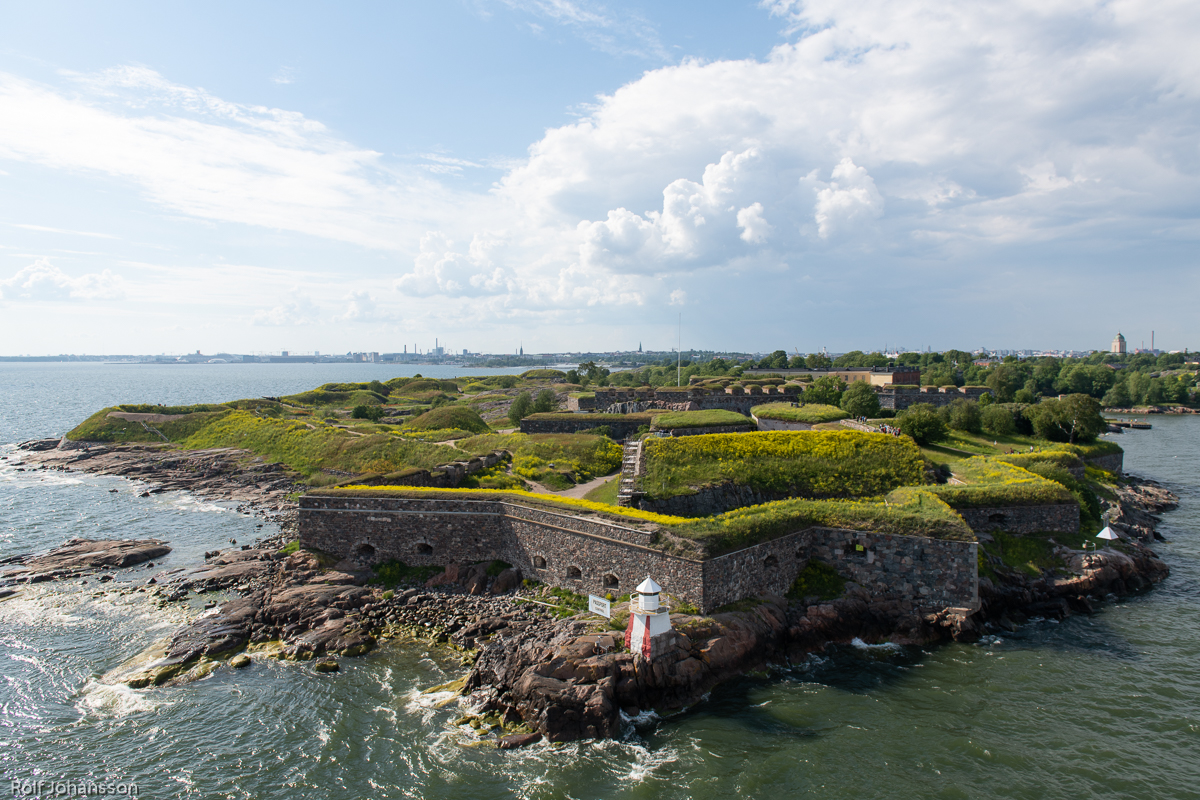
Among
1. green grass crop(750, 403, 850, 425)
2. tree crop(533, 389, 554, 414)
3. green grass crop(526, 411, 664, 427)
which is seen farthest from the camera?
tree crop(533, 389, 554, 414)

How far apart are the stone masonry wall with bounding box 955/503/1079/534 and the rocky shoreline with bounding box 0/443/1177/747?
1.57m

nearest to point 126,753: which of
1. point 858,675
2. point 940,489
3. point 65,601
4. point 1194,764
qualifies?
point 65,601

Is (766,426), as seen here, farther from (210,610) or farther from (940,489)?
(210,610)

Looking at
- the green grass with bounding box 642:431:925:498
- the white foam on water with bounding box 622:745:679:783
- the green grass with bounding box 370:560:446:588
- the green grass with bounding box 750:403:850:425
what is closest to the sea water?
the white foam on water with bounding box 622:745:679:783

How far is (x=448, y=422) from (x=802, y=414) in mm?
37298

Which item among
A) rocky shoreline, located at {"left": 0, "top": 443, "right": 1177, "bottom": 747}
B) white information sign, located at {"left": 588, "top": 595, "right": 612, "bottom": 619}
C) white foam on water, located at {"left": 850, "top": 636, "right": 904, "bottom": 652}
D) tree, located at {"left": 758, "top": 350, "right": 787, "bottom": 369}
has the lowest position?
white foam on water, located at {"left": 850, "top": 636, "right": 904, "bottom": 652}

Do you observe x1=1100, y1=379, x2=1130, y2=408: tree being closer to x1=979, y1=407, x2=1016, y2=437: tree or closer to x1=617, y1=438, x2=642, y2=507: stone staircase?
x1=979, y1=407, x2=1016, y2=437: tree

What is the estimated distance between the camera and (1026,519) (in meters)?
26.9

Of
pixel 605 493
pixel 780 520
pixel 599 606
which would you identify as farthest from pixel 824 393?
pixel 599 606

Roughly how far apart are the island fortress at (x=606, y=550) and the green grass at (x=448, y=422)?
33388 millimetres

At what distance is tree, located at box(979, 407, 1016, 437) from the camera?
148ft

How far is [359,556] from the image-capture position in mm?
27359

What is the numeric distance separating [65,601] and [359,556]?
11.6 meters

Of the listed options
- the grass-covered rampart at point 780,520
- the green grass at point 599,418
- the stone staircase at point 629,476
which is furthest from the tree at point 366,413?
the grass-covered rampart at point 780,520
